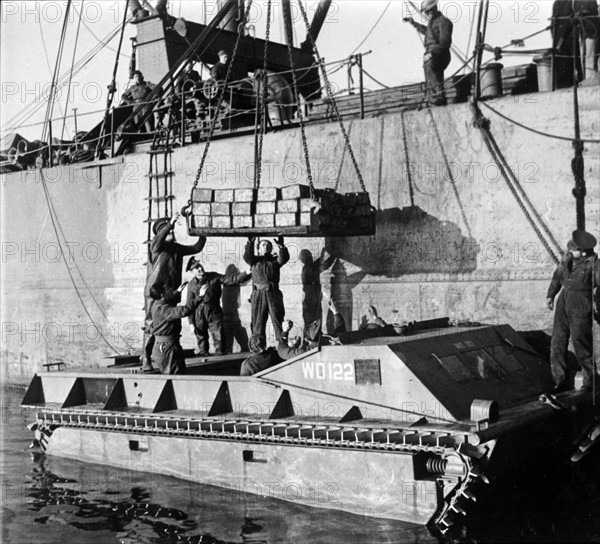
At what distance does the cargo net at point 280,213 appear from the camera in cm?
970

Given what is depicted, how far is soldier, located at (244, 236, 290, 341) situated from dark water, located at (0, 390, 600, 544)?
119 inches

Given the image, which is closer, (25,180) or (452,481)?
(452,481)

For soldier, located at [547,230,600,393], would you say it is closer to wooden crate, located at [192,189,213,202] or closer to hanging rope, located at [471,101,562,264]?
hanging rope, located at [471,101,562,264]

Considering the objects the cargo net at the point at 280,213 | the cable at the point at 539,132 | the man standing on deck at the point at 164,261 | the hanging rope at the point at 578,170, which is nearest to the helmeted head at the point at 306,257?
the cargo net at the point at 280,213

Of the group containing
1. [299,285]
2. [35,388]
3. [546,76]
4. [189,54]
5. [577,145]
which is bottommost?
[35,388]

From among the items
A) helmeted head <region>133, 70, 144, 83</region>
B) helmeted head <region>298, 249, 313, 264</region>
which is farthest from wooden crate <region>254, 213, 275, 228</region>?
helmeted head <region>133, 70, 144, 83</region>

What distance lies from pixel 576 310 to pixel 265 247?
14.4 feet

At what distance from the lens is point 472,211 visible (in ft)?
34.7

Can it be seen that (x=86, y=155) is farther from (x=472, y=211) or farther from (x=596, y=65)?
(x=596, y=65)

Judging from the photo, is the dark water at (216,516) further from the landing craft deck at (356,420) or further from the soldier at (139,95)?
the soldier at (139,95)

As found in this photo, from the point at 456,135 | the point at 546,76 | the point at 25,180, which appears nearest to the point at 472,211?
the point at 456,135

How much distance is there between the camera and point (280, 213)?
9781mm

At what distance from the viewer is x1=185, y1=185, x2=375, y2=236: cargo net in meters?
9.70

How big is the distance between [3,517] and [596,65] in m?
8.86
